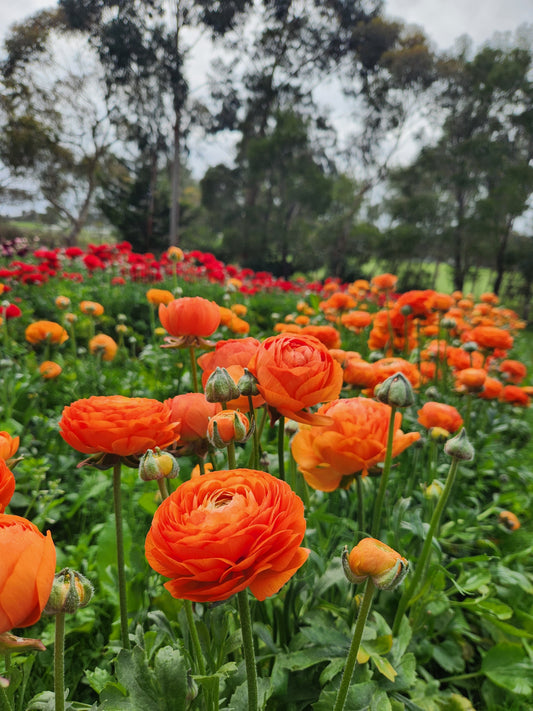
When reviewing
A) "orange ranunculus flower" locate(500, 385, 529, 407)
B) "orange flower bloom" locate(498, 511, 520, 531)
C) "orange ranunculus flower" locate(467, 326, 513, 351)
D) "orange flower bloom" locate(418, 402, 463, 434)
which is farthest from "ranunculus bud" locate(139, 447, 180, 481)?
"orange ranunculus flower" locate(500, 385, 529, 407)

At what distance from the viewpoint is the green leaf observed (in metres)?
0.83

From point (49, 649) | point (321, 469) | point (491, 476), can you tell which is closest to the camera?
point (321, 469)

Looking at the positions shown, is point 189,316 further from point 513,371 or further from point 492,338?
point 513,371

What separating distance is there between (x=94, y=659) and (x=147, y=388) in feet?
3.66

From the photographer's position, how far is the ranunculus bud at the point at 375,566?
35cm

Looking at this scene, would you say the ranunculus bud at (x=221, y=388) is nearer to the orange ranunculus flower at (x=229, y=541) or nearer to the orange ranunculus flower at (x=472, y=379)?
the orange ranunculus flower at (x=229, y=541)

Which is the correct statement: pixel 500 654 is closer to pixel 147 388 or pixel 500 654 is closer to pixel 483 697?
pixel 483 697

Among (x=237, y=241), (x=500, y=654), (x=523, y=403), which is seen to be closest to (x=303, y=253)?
(x=237, y=241)

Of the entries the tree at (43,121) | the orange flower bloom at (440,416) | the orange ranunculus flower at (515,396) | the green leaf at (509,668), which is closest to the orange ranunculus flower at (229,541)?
the orange flower bloom at (440,416)

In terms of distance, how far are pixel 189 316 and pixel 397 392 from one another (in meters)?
0.37

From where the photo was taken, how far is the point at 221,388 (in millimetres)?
450

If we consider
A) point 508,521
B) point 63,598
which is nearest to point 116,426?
point 63,598

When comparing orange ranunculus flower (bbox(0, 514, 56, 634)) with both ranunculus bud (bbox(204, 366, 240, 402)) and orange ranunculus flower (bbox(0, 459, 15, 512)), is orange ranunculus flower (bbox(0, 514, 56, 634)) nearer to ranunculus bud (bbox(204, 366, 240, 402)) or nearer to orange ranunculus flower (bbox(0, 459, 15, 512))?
orange ranunculus flower (bbox(0, 459, 15, 512))

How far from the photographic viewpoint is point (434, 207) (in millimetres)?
16156
